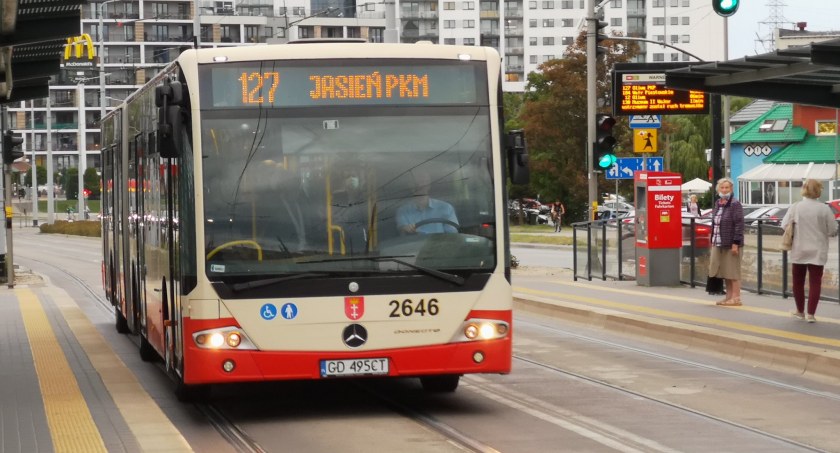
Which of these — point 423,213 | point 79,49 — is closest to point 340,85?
point 423,213

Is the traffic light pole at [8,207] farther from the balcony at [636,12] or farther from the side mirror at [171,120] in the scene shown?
the balcony at [636,12]

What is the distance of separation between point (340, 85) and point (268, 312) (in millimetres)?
1853

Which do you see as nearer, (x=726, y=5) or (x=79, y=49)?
(x=726, y=5)

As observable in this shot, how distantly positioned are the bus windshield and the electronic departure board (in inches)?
562

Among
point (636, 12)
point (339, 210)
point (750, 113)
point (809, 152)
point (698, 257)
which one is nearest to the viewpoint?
point (339, 210)

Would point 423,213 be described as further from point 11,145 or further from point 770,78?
point 11,145

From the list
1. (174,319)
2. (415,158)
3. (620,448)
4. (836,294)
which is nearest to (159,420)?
(174,319)

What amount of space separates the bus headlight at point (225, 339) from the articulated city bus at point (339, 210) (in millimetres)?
10

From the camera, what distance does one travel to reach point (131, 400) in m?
12.5

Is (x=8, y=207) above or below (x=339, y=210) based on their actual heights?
below

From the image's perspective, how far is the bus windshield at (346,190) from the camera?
35.7ft

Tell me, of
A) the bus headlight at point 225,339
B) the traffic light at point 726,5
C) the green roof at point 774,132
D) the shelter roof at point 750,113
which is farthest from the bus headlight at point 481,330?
the shelter roof at point 750,113

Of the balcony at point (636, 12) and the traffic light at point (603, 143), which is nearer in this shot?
the traffic light at point (603, 143)

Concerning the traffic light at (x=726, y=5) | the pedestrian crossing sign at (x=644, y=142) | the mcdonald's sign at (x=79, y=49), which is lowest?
the pedestrian crossing sign at (x=644, y=142)
